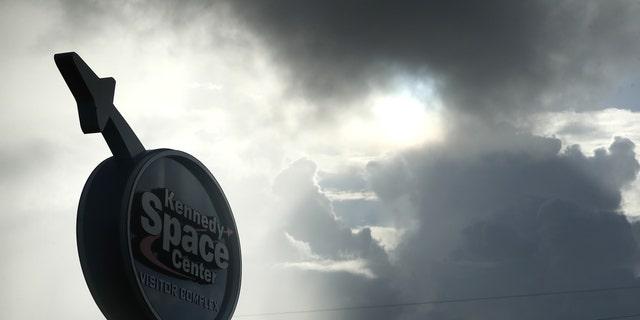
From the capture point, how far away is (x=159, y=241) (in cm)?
3566

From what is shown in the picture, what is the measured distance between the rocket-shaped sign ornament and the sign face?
38 millimetres

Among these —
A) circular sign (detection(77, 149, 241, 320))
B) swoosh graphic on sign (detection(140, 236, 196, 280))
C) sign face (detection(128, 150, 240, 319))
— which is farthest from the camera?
sign face (detection(128, 150, 240, 319))

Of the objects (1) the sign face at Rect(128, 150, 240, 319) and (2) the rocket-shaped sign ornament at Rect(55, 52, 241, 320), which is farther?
(1) the sign face at Rect(128, 150, 240, 319)

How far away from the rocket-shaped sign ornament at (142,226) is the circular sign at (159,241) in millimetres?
35

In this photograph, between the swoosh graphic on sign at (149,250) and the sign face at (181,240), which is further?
the sign face at (181,240)

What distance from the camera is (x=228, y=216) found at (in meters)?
41.7

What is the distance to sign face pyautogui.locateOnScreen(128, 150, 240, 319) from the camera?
34.7 m

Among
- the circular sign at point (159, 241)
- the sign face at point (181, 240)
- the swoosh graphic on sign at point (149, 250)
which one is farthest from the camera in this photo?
the sign face at point (181, 240)

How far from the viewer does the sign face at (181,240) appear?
114 feet

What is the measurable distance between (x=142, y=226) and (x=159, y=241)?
1302 millimetres

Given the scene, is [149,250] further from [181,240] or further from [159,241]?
[181,240]

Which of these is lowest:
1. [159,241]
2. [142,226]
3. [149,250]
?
[149,250]

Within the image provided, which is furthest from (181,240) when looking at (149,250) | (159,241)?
(149,250)

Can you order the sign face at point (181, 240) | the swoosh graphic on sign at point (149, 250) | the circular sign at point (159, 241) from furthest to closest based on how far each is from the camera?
1. the sign face at point (181, 240)
2. the swoosh graphic on sign at point (149, 250)
3. the circular sign at point (159, 241)
